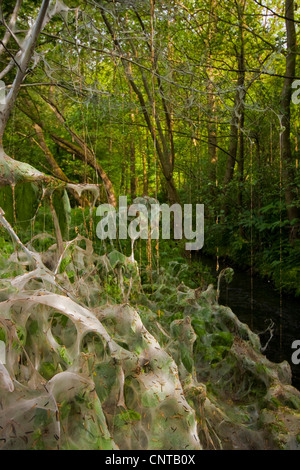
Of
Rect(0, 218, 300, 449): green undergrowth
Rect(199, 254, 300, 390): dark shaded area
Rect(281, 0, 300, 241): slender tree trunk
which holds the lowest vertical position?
Rect(199, 254, 300, 390): dark shaded area

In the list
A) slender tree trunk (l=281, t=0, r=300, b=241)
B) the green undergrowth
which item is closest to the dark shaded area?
slender tree trunk (l=281, t=0, r=300, b=241)

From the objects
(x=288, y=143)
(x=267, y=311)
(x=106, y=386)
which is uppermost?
(x=288, y=143)

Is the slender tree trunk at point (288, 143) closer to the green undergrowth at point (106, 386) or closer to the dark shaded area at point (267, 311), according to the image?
the dark shaded area at point (267, 311)

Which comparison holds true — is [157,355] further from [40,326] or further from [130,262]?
[130,262]

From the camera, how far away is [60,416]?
124 cm

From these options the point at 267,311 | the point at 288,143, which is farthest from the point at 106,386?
the point at 288,143

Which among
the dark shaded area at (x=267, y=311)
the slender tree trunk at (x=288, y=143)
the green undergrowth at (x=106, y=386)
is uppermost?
the slender tree trunk at (x=288, y=143)

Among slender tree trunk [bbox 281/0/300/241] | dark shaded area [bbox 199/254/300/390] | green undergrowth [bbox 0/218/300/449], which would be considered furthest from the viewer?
slender tree trunk [bbox 281/0/300/241]

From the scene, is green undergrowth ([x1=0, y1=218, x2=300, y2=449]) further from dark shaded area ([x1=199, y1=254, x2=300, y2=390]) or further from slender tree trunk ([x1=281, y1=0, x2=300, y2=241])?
slender tree trunk ([x1=281, y1=0, x2=300, y2=241])

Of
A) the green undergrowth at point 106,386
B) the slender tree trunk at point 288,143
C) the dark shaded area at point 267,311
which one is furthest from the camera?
the slender tree trunk at point 288,143

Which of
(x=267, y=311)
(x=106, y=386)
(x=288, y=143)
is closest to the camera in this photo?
(x=106, y=386)

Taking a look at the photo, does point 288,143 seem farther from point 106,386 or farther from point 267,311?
point 106,386

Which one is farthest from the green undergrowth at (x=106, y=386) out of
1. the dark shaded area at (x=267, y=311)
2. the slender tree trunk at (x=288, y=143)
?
the slender tree trunk at (x=288, y=143)
